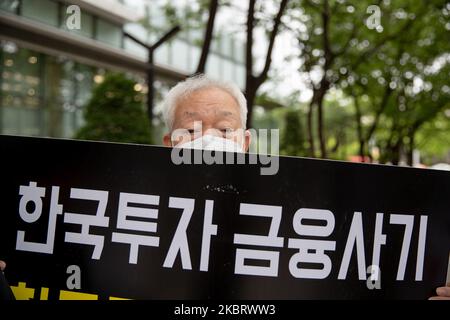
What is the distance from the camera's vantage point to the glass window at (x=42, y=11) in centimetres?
1347

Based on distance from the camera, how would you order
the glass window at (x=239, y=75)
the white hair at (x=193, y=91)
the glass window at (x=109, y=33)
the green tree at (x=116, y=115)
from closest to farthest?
the white hair at (x=193, y=91)
the green tree at (x=116, y=115)
the glass window at (x=109, y=33)
the glass window at (x=239, y=75)

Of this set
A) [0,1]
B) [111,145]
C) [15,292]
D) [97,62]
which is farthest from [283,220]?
[97,62]

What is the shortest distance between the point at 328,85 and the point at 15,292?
37.1 ft

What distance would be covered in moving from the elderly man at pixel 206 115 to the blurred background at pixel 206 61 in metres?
4.79

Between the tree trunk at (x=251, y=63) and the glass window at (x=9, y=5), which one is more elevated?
the glass window at (x=9, y=5)

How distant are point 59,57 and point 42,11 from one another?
3.93m

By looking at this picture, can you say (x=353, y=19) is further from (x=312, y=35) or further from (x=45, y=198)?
(x=45, y=198)

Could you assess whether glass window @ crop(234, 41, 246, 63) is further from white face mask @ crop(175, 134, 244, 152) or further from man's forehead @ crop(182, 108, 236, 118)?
white face mask @ crop(175, 134, 244, 152)

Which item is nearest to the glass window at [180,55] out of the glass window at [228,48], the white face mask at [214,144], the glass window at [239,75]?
the glass window at [228,48]

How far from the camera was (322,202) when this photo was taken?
1568 mm

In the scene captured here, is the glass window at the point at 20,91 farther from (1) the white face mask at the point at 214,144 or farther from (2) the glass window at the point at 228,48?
(1) the white face mask at the point at 214,144
